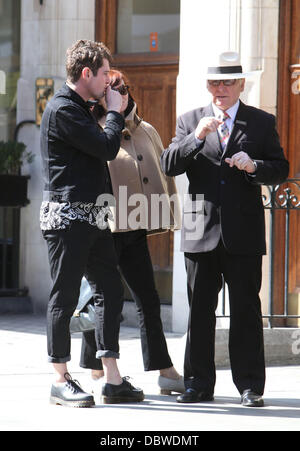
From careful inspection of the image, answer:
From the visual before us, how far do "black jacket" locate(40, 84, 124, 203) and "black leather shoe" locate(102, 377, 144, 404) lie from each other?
1.11 m

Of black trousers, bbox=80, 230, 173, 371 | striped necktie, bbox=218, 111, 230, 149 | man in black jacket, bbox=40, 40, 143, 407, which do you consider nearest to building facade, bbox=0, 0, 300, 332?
black trousers, bbox=80, 230, 173, 371

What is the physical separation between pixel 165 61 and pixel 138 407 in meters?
4.35

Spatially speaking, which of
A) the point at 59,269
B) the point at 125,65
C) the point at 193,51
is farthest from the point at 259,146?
the point at 125,65

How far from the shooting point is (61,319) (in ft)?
18.8

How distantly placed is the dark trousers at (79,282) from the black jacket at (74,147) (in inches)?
8.2

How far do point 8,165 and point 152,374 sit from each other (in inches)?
139

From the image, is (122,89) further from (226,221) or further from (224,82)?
(226,221)

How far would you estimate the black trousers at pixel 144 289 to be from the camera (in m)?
6.18

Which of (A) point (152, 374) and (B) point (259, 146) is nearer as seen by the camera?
(B) point (259, 146)

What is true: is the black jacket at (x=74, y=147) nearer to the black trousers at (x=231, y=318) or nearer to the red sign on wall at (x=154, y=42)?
the black trousers at (x=231, y=318)

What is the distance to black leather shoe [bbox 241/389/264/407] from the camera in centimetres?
586

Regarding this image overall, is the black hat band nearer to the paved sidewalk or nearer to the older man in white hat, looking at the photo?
the older man in white hat

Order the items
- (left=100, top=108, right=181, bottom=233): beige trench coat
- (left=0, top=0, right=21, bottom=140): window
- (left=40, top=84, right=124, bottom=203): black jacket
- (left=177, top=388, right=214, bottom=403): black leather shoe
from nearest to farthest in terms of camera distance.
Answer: (left=40, top=84, right=124, bottom=203): black jacket → (left=177, top=388, right=214, bottom=403): black leather shoe → (left=100, top=108, right=181, bottom=233): beige trench coat → (left=0, top=0, right=21, bottom=140): window

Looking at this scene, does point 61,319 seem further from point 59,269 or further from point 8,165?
point 8,165
